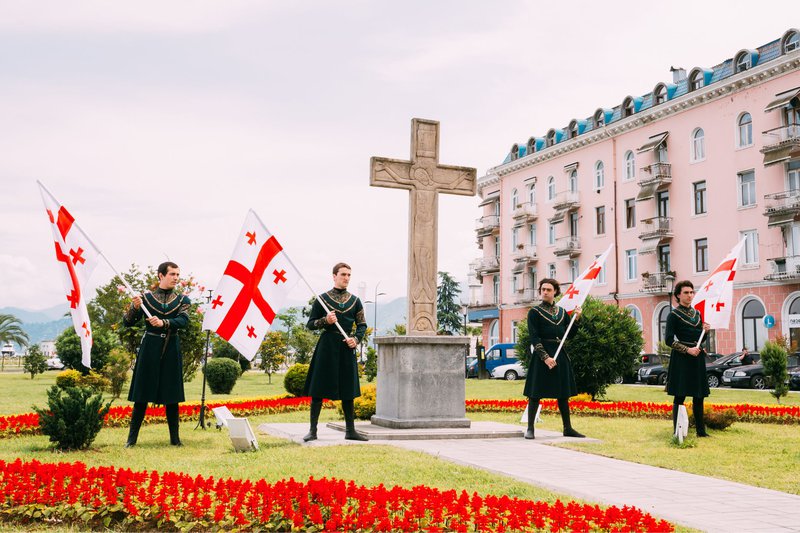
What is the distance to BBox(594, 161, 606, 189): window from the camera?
46703 mm

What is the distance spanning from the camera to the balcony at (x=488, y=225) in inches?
2303

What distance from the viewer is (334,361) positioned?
9664 mm

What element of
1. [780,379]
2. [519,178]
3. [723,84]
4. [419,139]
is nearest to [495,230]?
[519,178]

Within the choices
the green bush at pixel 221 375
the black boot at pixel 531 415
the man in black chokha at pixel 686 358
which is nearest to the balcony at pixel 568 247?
the green bush at pixel 221 375

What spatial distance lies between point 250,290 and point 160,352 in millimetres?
1258

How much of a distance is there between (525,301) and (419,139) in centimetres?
4309

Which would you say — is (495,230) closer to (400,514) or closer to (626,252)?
(626,252)

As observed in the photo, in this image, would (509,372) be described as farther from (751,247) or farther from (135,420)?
(135,420)

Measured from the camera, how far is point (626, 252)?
146 ft

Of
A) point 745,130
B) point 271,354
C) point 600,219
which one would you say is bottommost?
point 271,354

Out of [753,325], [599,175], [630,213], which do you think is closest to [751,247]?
[753,325]

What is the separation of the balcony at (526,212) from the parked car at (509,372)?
15.1 m

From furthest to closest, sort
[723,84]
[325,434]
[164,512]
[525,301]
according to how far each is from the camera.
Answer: [525,301]
[723,84]
[325,434]
[164,512]

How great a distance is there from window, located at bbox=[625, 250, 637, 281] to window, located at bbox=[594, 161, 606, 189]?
15.5 ft
